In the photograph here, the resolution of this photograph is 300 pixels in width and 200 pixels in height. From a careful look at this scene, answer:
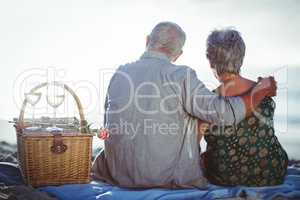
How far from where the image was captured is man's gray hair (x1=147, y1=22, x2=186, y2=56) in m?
2.74

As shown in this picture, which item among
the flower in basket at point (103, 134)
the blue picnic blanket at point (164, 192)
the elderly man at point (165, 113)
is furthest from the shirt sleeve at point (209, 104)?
the flower in basket at point (103, 134)

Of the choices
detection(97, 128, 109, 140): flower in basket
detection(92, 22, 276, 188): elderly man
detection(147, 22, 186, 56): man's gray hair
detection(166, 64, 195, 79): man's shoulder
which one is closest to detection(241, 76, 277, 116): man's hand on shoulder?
detection(92, 22, 276, 188): elderly man

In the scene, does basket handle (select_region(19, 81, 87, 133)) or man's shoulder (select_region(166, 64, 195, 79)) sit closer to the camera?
man's shoulder (select_region(166, 64, 195, 79))

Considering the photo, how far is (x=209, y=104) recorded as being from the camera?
2633mm

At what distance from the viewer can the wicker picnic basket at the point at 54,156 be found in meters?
2.80

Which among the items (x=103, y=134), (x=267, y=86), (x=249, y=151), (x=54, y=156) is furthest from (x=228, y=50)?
(x=54, y=156)

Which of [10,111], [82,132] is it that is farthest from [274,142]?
[10,111]

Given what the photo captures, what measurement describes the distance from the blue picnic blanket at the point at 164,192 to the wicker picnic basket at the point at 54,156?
9 cm

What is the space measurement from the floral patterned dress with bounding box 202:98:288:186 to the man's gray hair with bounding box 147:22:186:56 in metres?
0.46

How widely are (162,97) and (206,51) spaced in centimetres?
37

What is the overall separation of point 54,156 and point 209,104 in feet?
2.74

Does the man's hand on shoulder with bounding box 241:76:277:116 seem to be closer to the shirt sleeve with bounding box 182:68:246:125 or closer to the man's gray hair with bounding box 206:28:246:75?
the shirt sleeve with bounding box 182:68:246:125

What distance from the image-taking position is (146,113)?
8.91 ft

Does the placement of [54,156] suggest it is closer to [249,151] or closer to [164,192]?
[164,192]
